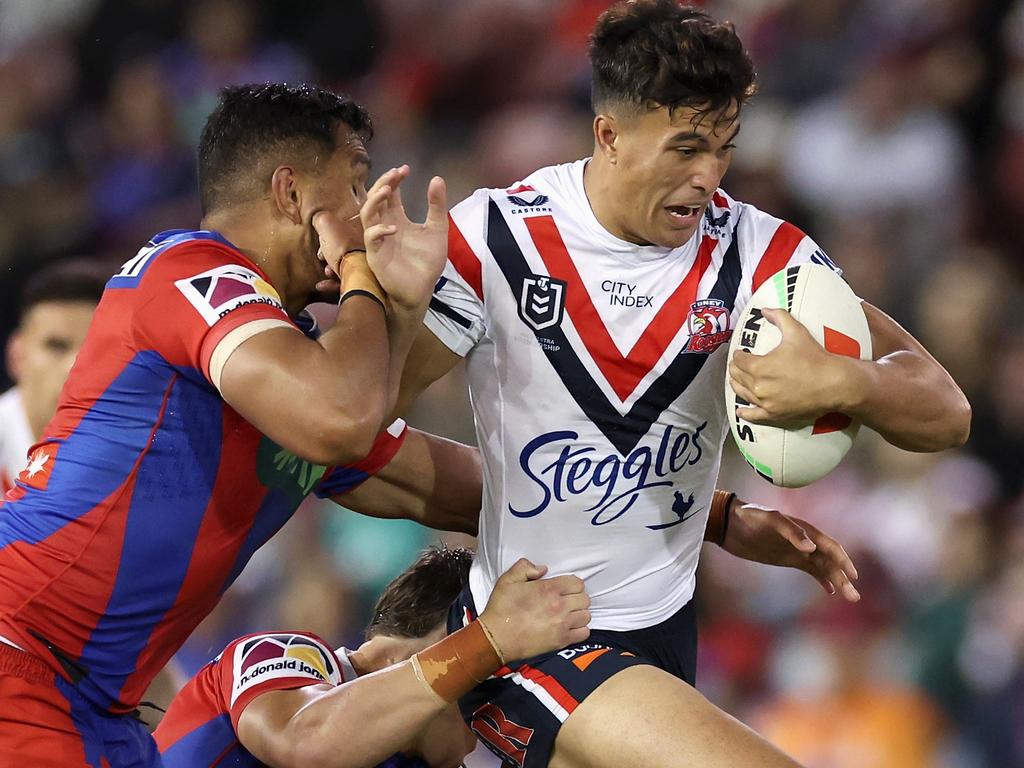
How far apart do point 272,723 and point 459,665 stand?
19.9 inches

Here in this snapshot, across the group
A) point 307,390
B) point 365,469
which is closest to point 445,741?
point 365,469

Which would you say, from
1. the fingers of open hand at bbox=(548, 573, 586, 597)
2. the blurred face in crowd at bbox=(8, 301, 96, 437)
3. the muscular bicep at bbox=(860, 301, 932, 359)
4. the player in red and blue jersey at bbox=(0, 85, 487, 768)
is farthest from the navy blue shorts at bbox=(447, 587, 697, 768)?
the blurred face in crowd at bbox=(8, 301, 96, 437)

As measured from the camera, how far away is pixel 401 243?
3408mm

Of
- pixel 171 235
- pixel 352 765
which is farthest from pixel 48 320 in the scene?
pixel 352 765

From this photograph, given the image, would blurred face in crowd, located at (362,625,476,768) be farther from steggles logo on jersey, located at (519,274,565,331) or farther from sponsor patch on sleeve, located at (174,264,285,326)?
sponsor patch on sleeve, located at (174,264,285,326)

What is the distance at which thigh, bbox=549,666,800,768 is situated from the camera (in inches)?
130

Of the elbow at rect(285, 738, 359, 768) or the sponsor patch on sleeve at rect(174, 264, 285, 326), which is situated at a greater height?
the sponsor patch on sleeve at rect(174, 264, 285, 326)

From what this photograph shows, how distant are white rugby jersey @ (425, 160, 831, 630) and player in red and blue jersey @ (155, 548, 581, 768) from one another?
0.22 meters

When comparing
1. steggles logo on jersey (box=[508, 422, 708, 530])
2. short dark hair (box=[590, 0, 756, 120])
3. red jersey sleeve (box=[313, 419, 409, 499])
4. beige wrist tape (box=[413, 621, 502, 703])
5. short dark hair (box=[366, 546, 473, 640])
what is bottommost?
short dark hair (box=[366, 546, 473, 640])

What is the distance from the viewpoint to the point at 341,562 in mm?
7863

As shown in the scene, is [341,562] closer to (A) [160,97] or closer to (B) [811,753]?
(B) [811,753]

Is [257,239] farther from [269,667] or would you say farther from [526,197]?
[269,667]

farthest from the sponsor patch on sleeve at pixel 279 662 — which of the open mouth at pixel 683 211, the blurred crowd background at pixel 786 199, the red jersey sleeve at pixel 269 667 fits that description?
the blurred crowd background at pixel 786 199

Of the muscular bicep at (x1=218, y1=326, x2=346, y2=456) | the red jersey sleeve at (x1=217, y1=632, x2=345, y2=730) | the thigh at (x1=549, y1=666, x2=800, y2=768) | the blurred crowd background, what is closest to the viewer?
the muscular bicep at (x1=218, y1=326, x2=346, y2=456)
